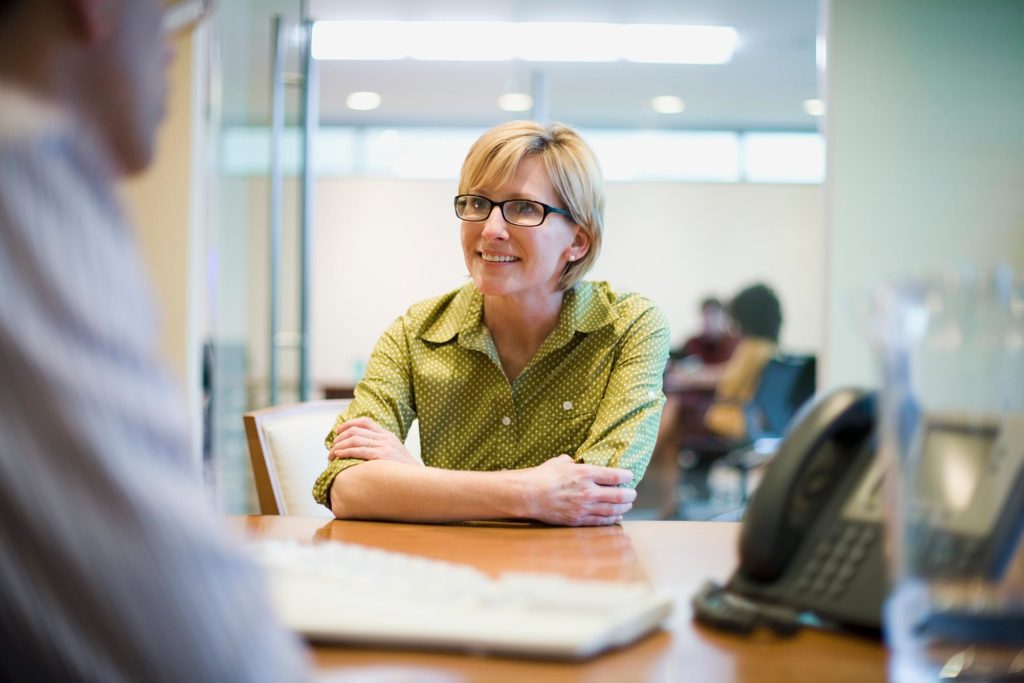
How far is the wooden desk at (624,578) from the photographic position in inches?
29.3

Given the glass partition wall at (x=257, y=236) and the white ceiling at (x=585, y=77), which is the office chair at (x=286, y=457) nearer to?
the glass partition wall at (x=257, y=236)

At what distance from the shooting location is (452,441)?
6.17 feet

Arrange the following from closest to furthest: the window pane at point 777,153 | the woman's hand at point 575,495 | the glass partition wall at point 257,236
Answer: the woman's hand at point 575,495 < the glass partition wall at point 257,236 < the window pane at point 777,153

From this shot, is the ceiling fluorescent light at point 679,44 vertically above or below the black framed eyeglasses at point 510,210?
above

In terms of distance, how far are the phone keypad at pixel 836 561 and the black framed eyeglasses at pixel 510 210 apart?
1.07 meters

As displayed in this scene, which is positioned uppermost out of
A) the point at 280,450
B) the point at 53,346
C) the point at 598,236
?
the point at 598,236

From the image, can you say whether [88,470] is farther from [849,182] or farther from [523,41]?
[523,41]

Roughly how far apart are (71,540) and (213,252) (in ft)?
12.8

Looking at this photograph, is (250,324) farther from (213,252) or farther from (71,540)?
(71,540)

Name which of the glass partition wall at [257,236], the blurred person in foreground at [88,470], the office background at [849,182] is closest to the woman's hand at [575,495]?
the blurred person in foreground at [88,470]

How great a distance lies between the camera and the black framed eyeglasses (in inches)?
73.3

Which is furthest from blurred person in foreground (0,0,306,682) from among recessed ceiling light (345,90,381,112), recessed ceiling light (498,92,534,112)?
recessed ceiling light (345,90,381,112)

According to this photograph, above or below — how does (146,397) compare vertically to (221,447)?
above

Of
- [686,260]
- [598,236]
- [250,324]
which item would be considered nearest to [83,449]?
[598,236]
